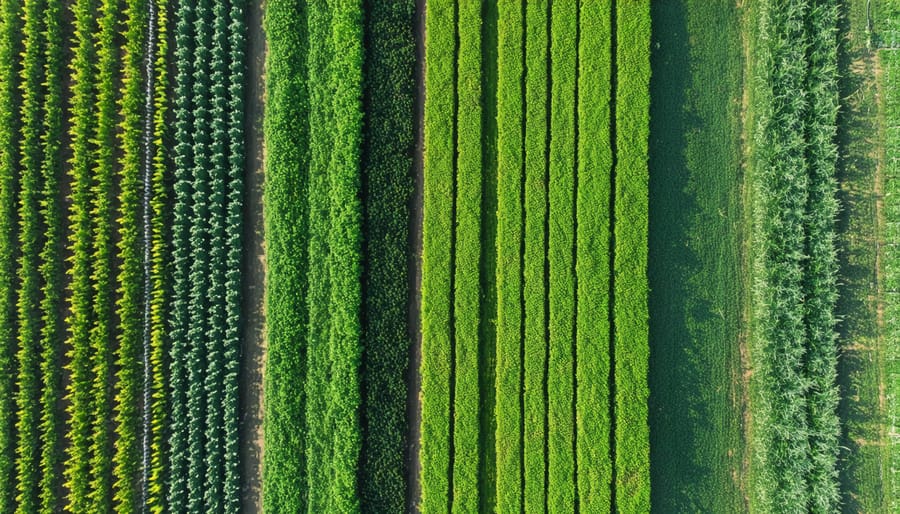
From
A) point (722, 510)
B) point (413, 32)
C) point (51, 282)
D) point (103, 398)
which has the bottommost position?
point (722, 510)

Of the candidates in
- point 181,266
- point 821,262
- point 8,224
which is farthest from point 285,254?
point 821,262

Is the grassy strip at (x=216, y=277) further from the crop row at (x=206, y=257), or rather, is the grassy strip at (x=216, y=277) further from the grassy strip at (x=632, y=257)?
the grassy strip at (x=632, y=257)

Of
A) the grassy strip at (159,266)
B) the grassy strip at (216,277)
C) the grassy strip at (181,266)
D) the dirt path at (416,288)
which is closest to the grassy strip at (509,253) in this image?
the dirt path at (416,288)

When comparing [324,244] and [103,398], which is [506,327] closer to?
[324,244]

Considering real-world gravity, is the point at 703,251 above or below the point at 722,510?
above

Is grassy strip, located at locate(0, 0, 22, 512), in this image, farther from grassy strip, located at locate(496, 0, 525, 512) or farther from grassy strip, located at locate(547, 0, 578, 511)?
grassy strip, located at locate(547, 0, 578, 511)

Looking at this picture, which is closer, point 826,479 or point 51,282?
point 826,479

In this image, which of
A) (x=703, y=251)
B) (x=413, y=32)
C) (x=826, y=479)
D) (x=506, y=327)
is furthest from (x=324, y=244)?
(x=826, y=479)

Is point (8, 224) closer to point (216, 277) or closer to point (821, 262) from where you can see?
point (216, 277)
